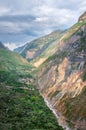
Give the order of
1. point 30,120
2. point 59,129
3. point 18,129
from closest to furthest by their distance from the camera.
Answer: point 18,129, point 59,129, point 30,120

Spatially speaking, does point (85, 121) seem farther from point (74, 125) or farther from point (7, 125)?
point (7, 125)

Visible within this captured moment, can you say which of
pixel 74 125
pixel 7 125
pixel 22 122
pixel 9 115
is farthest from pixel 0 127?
pixel 74 125

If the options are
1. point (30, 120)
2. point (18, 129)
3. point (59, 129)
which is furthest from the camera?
point (30, 120)

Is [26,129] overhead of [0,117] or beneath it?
beneath

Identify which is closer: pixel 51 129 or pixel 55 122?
pixel 51 129

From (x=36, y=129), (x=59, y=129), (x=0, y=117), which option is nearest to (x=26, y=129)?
(x=36, y=129)

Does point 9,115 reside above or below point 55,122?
above

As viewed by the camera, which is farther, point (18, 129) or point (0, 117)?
point (0, 117)

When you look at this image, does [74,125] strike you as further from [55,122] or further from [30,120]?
[30,120]

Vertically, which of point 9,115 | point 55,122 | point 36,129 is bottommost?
point 36,129
